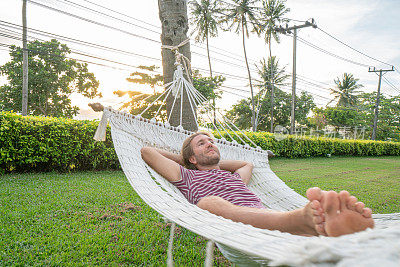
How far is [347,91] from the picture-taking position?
88.4 ft

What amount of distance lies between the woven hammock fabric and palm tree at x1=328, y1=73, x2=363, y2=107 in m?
27.5

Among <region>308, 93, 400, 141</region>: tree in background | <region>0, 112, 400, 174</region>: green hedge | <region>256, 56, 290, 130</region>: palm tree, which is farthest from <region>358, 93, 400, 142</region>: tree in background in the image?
<region>0, 112, 400, 174</region>: green hedge

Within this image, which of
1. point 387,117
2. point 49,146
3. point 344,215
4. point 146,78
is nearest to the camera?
point 344,215

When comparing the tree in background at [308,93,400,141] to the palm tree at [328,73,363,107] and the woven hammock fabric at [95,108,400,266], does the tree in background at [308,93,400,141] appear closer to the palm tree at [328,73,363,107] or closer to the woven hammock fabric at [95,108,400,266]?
the palm tree at [328,73,363,107]

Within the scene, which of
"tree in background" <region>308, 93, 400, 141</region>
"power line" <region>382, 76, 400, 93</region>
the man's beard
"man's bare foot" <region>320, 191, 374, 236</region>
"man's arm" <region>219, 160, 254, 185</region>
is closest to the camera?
"man's bare foot" <region>320, 191, 374, 236</region>

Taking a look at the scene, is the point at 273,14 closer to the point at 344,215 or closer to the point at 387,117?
the point at 387,117

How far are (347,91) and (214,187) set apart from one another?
30001 millimetres

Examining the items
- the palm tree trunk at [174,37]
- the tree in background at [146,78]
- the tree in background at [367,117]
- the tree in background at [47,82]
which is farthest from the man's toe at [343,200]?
the tree in background at [367,117]

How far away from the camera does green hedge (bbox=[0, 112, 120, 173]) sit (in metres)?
3.64

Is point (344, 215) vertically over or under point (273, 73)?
under

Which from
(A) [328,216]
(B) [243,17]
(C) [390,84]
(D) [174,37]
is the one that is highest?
(B) [243,17]

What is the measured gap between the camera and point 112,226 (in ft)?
6.17

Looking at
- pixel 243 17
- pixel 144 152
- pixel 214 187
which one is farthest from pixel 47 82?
pixel 214 187

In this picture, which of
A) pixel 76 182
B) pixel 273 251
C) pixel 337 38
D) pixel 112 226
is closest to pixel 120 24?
pixel 76 182
